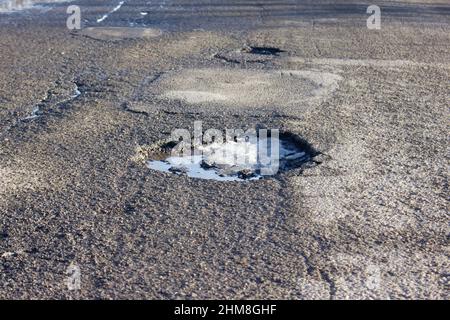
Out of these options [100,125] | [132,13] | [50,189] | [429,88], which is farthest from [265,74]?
[132,13]

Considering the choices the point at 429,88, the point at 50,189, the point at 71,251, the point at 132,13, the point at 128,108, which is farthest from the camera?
the point at 132,13

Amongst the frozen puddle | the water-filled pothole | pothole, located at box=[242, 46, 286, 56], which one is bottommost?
the water-filled pothole

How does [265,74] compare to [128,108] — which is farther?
[265,74]

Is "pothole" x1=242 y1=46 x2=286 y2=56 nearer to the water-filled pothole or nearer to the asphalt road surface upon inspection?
the asphalt road surface

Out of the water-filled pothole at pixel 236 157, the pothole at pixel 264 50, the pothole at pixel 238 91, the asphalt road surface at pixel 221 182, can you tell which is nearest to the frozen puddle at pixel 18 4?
the asphalt road surface at pixel 221 182

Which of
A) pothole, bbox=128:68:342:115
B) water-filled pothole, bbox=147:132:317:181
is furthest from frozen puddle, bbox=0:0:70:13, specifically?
water-filled pothole, bbox=147:132:317:181

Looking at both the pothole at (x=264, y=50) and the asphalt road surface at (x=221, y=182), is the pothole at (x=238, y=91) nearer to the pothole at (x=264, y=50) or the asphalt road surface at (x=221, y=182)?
the asphalt road surface at (x=221, y=182)
